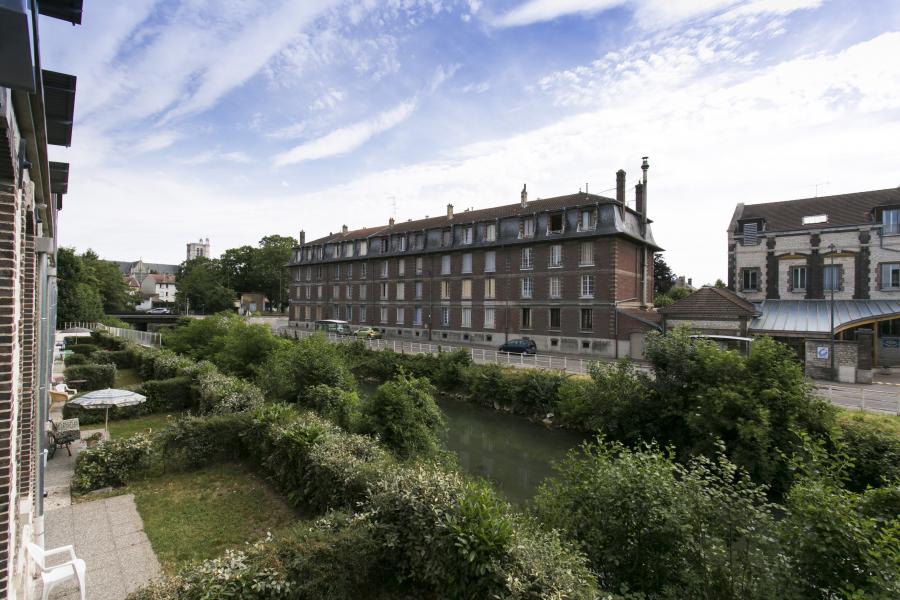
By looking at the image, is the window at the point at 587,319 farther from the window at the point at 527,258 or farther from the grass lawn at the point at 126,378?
the grass lawn at the point at 126,378

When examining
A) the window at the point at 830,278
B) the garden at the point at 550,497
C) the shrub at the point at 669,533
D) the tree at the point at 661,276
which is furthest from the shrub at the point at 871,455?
the tree at the point at 661,276

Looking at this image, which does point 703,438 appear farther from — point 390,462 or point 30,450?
point 30,450

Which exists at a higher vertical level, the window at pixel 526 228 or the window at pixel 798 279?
the window at pixel 526 228

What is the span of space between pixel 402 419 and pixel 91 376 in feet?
56.0

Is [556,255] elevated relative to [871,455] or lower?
elevated

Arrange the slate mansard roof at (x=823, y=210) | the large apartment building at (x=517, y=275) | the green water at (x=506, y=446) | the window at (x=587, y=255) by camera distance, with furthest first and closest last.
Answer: the window at (x=587, y=255) → the large apartment building at (x=517, y=275) → the slate mansard roof at (x=823, y=210) → the green water at (x=506, y=446)

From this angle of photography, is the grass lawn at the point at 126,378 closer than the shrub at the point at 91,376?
No

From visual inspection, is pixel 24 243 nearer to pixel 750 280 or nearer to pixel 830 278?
pixel 750 280

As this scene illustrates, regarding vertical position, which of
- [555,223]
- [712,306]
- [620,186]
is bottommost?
[712,306]

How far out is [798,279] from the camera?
2617 cm

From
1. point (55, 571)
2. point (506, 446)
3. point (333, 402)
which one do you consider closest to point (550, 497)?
point (55, 571)

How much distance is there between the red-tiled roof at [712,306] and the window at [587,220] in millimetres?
7321

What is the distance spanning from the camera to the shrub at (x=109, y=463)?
9383 millimetres

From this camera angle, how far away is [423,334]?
39094 mm
